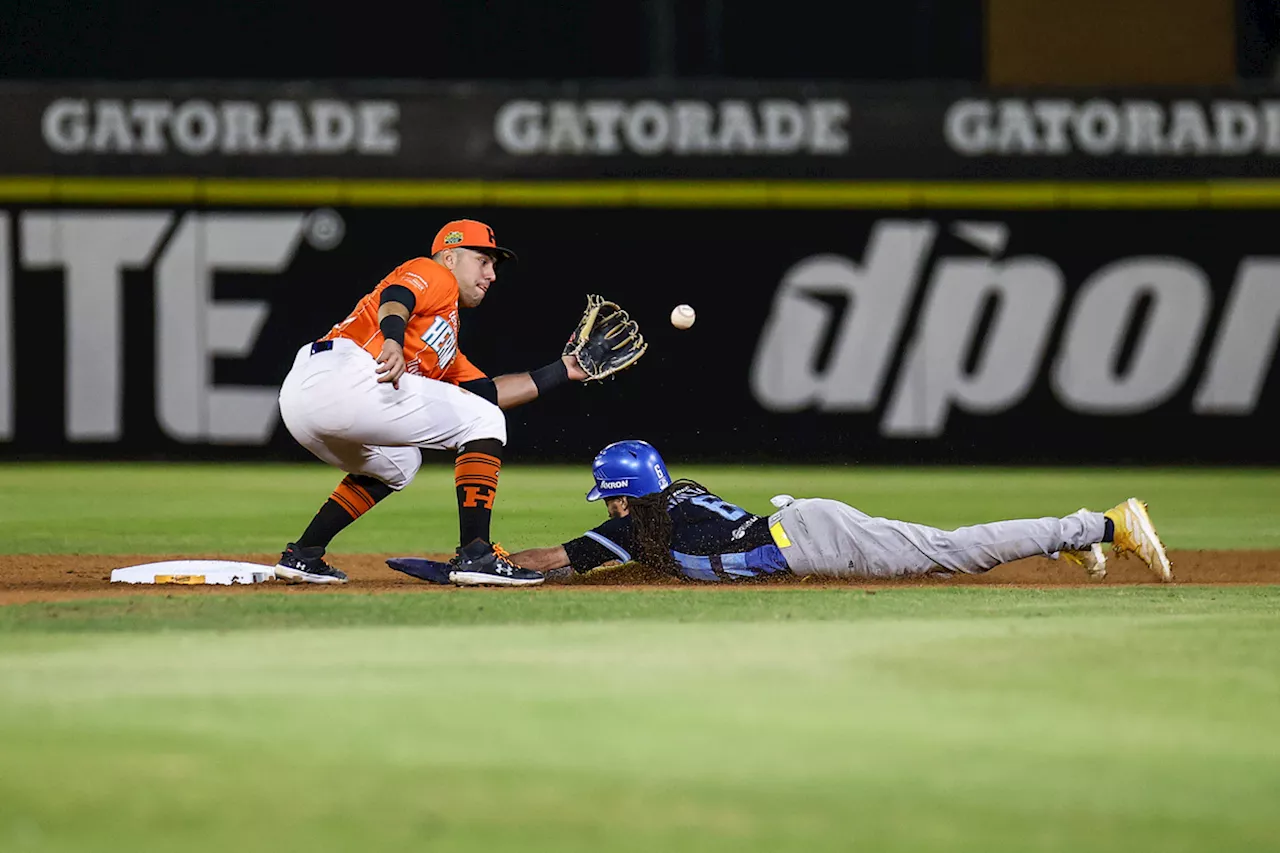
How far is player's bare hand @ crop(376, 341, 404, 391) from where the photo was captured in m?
6.43

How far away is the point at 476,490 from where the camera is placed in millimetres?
6781

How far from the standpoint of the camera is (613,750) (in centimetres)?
381

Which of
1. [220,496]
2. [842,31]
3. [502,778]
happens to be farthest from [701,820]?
[842,31]

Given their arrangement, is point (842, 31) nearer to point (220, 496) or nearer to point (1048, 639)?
point (220, 496)

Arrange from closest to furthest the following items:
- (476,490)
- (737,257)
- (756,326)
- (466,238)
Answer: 1. (476,490)
2. (466,238)
3. (756,326)
4. (737,257)

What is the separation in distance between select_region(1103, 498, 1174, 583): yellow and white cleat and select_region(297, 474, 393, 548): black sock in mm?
2749

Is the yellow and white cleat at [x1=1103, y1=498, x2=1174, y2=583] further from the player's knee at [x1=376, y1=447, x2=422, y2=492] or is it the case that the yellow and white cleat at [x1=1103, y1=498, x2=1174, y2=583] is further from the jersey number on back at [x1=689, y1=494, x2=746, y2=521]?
the player's knee at [x1=376, y1=447, x2=422, y2=492]

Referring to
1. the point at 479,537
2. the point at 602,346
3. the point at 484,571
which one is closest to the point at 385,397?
the point at 479,537

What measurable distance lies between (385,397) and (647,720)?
2855 mm

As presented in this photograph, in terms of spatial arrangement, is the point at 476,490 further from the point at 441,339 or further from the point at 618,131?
the point at 618,131

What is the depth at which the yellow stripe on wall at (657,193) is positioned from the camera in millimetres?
14906

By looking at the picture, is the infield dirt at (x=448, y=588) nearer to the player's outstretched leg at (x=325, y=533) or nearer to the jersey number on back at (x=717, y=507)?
the player's outstretched leg at (x=325, y=533)

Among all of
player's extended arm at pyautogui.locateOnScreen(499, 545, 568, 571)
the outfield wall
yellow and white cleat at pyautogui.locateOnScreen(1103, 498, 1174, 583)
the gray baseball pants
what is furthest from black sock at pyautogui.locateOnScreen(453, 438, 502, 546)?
the outfield wall

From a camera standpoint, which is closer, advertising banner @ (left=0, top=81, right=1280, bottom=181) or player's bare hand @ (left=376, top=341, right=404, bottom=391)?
player's bare hand @ (left=376, top=341, right=404, bottom=391)
